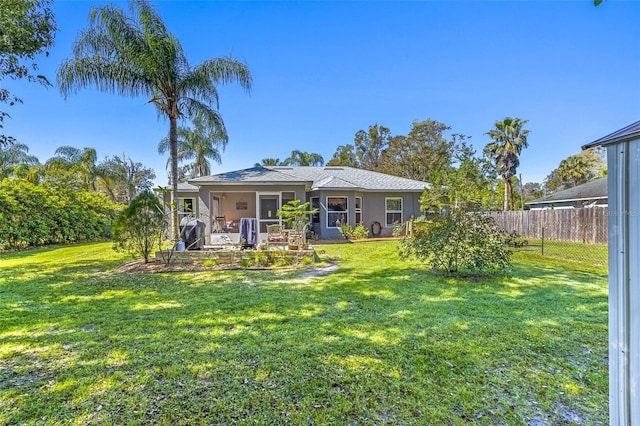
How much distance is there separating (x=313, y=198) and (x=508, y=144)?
70.6 ft

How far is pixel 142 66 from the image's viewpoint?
33.5ft

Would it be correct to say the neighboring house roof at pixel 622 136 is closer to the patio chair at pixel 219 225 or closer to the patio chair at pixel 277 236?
the patio chair at pixel 277 236

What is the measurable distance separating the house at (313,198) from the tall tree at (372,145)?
57.7 feet

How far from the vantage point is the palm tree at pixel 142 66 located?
1012 centimetres

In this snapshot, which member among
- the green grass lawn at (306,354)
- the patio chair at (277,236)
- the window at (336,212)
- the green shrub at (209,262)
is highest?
the window at (336,212)

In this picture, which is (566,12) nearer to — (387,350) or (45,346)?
(387,350)

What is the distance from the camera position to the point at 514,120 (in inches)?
1072

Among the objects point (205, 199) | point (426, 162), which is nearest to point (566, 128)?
point (426, 162)

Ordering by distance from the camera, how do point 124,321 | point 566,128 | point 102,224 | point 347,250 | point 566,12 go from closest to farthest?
point 124,321, point 566,12, point 347,250, point 102,224, point 566,128

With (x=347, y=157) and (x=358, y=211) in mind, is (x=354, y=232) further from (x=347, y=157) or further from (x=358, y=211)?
(x=347, y=157)

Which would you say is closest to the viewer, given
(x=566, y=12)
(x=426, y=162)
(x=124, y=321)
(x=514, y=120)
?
(x=124, y=321)

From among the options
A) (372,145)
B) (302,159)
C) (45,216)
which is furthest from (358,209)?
(372,145)

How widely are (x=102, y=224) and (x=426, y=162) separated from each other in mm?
27784

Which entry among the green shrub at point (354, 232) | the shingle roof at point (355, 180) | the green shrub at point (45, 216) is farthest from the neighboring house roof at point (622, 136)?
the green shrub at point (45, 216)
